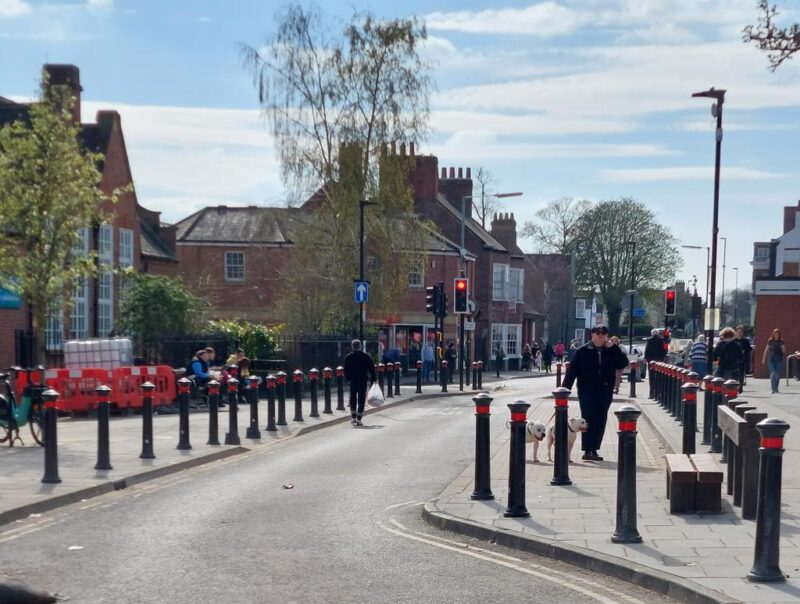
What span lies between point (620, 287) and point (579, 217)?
610 centimetres

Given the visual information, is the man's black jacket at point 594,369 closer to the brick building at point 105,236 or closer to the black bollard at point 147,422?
the black bollard at point 147,422

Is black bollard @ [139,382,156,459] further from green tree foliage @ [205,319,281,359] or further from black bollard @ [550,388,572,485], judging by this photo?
green tree foliage @ [205,319,281,359]

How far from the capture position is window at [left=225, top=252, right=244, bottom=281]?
2286 inches

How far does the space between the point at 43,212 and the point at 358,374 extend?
6.52 metres

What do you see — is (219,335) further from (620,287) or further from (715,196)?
(620,287)

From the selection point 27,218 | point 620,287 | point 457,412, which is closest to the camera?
point 27,218

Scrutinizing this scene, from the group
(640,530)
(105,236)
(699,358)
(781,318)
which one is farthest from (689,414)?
(781,318)

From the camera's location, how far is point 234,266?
58.2 meters

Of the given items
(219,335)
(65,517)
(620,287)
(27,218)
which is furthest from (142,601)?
(620,287)

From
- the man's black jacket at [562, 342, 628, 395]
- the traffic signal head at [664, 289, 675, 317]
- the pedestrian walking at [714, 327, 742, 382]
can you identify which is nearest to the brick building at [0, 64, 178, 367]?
the pedestrian walking at [714, 327, 742, 382]

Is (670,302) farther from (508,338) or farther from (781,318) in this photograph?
(508,338)

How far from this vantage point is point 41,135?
70.9 feet

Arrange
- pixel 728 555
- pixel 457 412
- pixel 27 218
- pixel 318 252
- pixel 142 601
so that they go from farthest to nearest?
pixel 318 252 < pixel 457 412 < pixel 27 218 < pixel 728 555 < pixel 142 601

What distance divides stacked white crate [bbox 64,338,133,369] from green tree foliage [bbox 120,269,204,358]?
3172 mm
